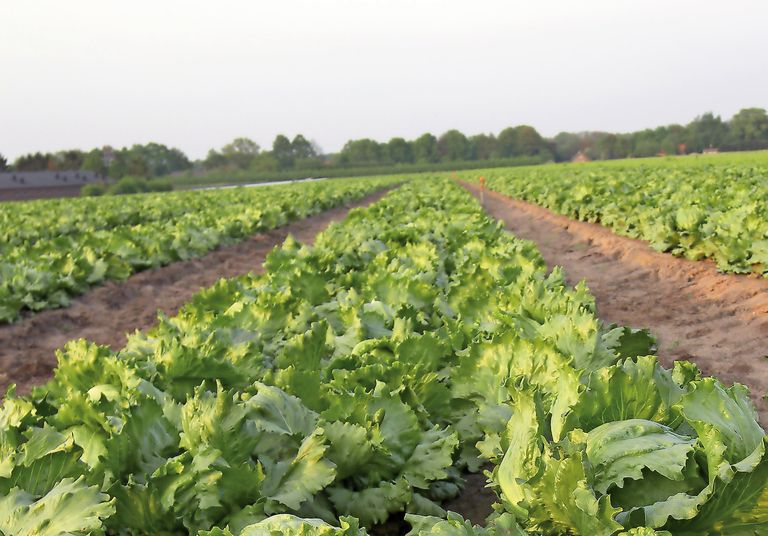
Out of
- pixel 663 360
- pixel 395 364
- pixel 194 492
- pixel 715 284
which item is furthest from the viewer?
pixel 715 284

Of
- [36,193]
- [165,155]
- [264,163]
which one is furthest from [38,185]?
[165,155]

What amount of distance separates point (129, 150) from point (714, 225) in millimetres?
122665

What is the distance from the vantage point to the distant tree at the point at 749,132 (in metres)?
86.8

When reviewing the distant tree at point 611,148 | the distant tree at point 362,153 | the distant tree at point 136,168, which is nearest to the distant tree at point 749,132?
the distant tree at point 611,148

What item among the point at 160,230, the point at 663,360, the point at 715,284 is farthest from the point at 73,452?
the point at 160,230

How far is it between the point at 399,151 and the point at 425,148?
5.45 metres

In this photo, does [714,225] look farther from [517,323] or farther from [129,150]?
[129,150]

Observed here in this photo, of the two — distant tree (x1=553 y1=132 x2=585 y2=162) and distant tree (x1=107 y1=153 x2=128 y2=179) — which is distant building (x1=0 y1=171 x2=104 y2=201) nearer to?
distant tree (x1=107 y1=153 x2=128 y2=179)

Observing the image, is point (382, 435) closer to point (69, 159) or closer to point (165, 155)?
point (69, 159)

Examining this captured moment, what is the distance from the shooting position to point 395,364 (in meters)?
2.98

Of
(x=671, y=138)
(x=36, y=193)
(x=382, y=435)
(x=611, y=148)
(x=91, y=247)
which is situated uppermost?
(x=671, y=138)

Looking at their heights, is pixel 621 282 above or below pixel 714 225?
below

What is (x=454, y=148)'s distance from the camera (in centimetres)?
12388

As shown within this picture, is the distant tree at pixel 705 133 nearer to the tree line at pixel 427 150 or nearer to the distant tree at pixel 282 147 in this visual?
the tree line at pixel 427 150
